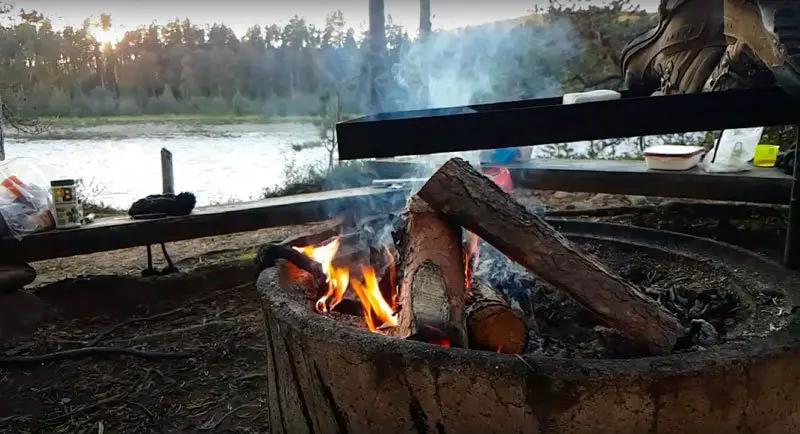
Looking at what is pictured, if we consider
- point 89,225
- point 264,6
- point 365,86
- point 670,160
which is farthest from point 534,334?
point 365,86

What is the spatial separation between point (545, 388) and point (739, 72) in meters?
1.09

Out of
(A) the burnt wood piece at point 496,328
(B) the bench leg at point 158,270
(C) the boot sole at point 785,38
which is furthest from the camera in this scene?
(B) the bench leg at point 158,270

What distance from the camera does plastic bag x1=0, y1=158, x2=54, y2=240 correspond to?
3.15 metres

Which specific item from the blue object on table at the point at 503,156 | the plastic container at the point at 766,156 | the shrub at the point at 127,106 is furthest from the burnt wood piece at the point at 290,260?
the shrub at the point at 127,106

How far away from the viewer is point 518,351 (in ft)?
5.23

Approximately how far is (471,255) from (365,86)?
3490 millimetres

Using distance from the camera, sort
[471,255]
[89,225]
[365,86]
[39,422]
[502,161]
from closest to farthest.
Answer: [471,255] < [39,422] < [89,225] < [502,161] < [365,86]

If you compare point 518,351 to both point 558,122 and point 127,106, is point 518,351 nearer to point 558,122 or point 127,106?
point 558,122

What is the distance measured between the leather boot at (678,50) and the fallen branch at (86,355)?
2219mm

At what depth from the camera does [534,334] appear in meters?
1.84

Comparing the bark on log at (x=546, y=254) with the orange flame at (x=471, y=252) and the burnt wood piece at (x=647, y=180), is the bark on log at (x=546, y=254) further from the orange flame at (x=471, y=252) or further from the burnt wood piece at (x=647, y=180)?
the burnt wood piece at (x=647, y=180)

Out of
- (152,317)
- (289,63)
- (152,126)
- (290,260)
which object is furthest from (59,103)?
(290,260)

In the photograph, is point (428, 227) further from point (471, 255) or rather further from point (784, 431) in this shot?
point (784, 431)

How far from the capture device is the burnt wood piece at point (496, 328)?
157 centimetres
